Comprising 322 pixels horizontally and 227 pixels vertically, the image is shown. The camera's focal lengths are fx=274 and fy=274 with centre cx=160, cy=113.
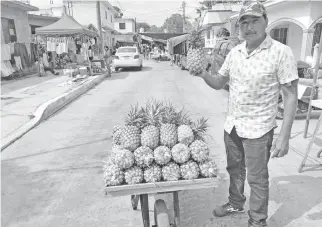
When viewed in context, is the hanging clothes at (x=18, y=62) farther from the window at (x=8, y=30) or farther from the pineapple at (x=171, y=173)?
the pineapple at (x=171, y=173)

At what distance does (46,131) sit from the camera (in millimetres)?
6535

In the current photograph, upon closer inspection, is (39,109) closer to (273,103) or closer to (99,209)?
(99,209)

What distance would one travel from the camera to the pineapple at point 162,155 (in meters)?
2.43

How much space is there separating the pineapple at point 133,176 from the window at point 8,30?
51.5ft

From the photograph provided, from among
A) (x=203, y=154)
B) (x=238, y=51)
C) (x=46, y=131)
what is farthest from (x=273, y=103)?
(x=46, y=131)

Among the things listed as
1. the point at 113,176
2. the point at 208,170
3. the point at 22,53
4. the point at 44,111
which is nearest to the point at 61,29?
the point at 22,53

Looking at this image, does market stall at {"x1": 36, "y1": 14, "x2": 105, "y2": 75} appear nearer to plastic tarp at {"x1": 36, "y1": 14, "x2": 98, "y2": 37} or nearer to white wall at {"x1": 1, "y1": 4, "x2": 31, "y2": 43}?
plastic tarp at {"x1": 36, "y1": 14, "x2": 98, "y2": 37}

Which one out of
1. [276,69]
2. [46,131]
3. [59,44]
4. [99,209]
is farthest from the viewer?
[59,44]

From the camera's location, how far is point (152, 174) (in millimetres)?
2355

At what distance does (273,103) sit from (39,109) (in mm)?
7139

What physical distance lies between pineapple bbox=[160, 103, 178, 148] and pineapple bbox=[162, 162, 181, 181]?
24 cm

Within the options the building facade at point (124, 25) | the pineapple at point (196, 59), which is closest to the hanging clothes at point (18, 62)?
the pineapple at point (196, 59)

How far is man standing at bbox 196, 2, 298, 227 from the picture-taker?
2.39m

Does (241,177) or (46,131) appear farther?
(46,131)
